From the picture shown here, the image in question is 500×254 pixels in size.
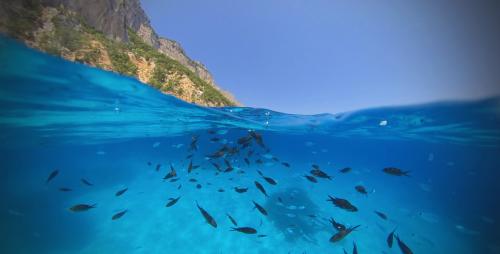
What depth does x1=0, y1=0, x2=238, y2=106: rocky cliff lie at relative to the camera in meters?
11.1

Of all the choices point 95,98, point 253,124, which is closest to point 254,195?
point 253,124

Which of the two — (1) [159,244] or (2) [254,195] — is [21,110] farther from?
(2) [254,195]

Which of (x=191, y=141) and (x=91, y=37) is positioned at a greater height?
(x=91, y=37)

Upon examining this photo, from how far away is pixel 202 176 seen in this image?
4109cm

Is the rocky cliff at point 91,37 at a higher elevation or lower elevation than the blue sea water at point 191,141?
higher

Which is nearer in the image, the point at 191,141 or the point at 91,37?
the point at 91,37

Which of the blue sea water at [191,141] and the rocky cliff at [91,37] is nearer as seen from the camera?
the rocky cliff at [91,37]

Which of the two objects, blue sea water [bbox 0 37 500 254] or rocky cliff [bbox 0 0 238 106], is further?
blue sea water [bbox 0 37 500 254]

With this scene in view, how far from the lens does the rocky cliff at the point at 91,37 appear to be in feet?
36.4

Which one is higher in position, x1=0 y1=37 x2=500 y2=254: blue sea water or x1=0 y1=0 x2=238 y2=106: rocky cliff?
x1=0 y1=0 x2=238 y2=106: rocky cliff

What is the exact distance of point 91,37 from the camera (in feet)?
53.5

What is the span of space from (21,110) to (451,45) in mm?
26420

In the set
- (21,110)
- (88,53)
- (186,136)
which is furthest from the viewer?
(186,136)

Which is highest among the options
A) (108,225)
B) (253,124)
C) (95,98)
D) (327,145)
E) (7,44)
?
(7,44)
